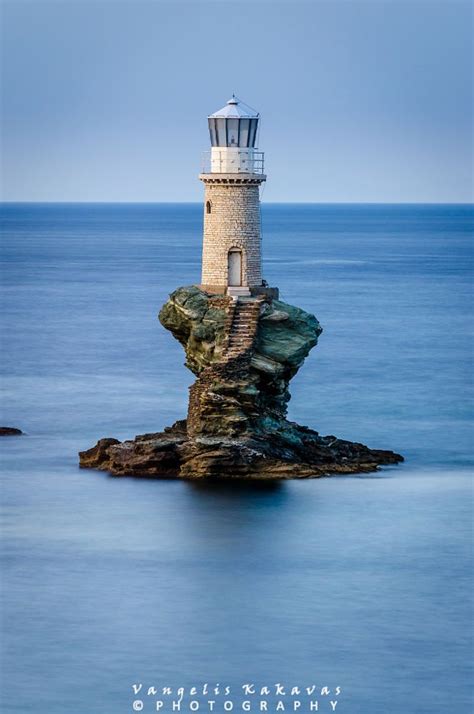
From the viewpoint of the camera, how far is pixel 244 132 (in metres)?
38.1

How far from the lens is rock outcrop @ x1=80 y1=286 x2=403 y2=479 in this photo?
3619 centimetres

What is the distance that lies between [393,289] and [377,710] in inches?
2216

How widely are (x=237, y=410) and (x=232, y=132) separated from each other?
5.59 meters

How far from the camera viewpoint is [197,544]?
108 feet

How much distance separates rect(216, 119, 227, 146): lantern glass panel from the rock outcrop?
2.89 m

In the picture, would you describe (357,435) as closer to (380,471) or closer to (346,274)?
(380,471)

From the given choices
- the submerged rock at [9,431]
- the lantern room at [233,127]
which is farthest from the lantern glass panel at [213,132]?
the submerged rock at [9,431]

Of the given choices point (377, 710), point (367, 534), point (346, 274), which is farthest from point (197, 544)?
point (346, 274)

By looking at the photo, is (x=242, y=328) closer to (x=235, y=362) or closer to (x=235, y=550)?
(x=235, y=362)

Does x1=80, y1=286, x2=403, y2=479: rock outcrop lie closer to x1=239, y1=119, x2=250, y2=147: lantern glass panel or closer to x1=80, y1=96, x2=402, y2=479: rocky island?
Result: x1=80, y1=96, x2=402, y2=479: rocky island

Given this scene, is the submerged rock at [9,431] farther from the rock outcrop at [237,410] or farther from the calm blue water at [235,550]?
the rock outcrop at [237,410]

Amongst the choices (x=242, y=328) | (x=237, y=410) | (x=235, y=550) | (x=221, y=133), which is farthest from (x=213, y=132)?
(x=235, y=550)

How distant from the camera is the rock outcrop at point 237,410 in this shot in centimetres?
3619

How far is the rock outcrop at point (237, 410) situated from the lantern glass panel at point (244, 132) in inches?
117
